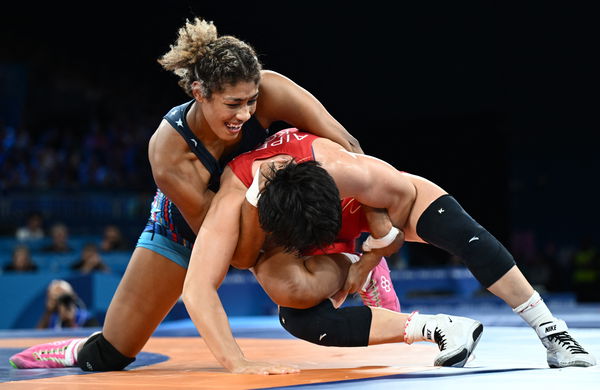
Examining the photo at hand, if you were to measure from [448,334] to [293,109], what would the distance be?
942mm

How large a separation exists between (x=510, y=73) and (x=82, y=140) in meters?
5.69

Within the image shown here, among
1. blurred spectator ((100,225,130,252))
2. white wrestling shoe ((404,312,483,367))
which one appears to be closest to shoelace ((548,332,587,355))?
white wrestling shoe ((404,312,483,367))

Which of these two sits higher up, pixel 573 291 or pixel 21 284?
pixel 21 284

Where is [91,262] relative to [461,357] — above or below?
below

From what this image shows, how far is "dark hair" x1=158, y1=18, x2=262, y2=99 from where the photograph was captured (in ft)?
8.25

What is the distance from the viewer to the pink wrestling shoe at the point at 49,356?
3061 millimetres

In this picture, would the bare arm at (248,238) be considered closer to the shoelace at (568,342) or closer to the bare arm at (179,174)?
the bare arm at (179,174)

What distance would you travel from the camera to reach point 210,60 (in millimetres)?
2553

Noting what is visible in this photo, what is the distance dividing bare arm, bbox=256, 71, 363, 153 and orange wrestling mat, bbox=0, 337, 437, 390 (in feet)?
2.56

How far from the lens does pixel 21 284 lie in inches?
236

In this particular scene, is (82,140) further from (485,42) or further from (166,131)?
(166,131)

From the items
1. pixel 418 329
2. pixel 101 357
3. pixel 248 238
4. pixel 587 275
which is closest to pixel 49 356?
pixel 101 357

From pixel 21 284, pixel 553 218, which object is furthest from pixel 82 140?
pixel 553 218

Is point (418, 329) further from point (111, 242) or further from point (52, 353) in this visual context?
point (111, 242)
